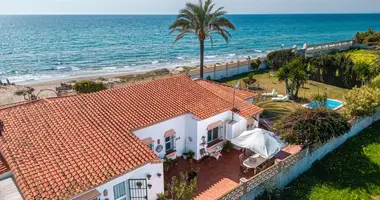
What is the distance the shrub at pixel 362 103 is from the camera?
21016 millimetres

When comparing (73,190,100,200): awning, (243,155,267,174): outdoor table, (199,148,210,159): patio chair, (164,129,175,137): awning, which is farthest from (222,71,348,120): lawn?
(73,190,100,200): awning

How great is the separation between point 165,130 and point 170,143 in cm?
116

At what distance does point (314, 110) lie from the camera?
17641mm

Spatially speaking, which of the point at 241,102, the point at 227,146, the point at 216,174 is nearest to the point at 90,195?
the point at 216,174

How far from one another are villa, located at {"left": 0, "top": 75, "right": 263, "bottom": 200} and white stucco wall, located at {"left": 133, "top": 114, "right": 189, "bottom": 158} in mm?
56

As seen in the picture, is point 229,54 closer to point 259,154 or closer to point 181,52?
point 181,52

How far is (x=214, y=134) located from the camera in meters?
19.1

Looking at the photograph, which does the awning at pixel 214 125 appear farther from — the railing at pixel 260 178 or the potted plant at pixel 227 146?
the railing at pixel 260 178

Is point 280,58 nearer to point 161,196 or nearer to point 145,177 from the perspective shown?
point 161,196

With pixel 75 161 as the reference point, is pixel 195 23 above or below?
above

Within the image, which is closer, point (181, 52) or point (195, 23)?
point (195, 23)

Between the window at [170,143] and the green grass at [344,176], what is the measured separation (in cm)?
682

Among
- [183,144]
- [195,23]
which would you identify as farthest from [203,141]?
[195,23]

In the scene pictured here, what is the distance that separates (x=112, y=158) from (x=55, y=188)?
2.60 m
